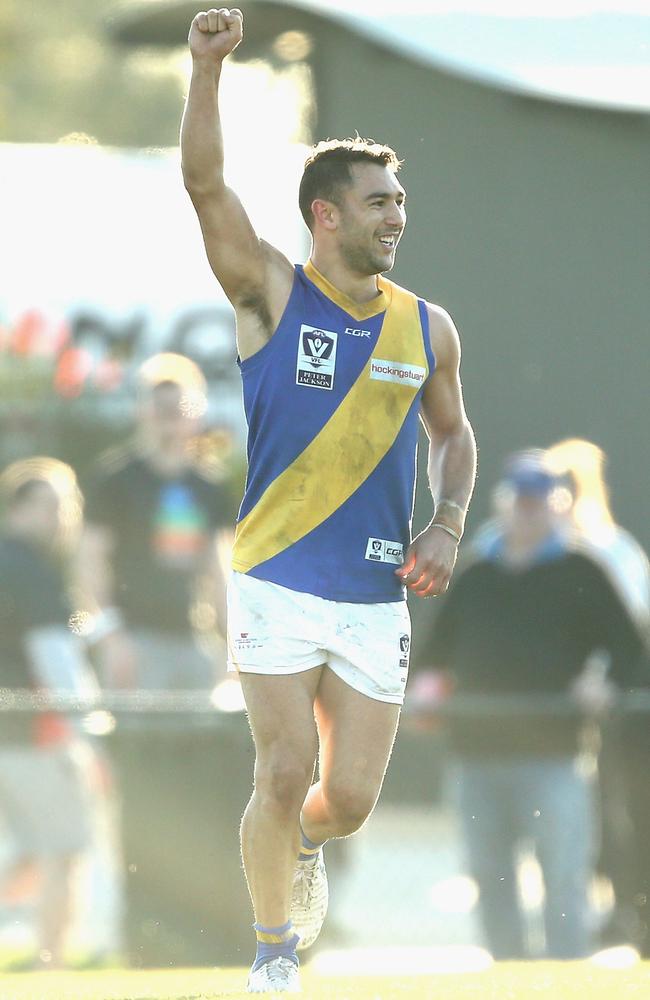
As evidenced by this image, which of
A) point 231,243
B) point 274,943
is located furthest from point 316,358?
point 274,943

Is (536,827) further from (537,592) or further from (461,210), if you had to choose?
(461,210)

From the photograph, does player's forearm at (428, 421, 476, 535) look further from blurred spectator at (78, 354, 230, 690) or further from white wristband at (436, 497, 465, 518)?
blurred spectator at (78, 354, 230, 690)

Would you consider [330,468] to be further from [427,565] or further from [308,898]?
[308,898]

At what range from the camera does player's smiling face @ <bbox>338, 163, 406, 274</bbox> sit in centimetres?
479

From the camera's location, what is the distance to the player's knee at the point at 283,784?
4.55 meters

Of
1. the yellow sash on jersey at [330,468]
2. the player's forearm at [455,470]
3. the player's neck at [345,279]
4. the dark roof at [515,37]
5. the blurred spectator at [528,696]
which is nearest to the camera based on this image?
the yellow sash on jersey at [330,468]

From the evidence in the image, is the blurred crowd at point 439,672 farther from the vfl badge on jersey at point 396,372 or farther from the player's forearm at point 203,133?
the player's forearm at point 203,133

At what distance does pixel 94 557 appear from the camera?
916 centimetres

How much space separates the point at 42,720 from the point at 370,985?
3.25 m

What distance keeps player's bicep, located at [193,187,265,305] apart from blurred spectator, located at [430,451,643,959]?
142 inches

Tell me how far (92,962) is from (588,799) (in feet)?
8.12

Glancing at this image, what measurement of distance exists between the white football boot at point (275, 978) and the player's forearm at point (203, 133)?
203 cm

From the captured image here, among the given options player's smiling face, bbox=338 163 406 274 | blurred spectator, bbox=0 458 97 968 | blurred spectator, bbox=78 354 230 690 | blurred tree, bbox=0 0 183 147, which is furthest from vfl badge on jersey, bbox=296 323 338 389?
blurred tree, bbox=0 0 183 147

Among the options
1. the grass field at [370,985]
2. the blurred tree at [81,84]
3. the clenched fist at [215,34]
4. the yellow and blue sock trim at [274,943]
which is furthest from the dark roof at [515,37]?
the yellow and blue sock trim at [274,943]
